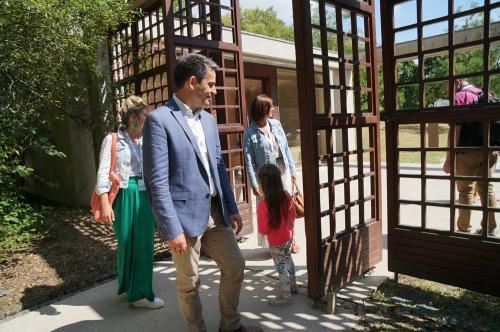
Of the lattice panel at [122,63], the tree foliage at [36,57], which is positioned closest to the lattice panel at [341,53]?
the tree foliage at [36,57]

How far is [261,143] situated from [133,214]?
128 centimetres

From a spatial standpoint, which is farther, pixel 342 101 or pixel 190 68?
pixel 342 101

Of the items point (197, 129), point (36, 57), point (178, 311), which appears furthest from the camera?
point (36, 57)

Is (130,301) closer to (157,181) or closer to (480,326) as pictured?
(157,181)

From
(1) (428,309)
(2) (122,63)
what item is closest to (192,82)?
(1) (428,309)

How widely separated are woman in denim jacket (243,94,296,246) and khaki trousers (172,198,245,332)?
4.05 ft

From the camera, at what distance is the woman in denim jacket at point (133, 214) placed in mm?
2965

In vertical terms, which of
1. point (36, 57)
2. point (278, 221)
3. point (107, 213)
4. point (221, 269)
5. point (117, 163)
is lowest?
point (221, 269)

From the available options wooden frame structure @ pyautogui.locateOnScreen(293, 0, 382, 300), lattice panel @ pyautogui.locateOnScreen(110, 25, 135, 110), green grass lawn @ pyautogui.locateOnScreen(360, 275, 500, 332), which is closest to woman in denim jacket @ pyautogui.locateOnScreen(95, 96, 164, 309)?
wooden frame structure @ pyautogui.locateOnScreen(293, 0, 382, 300)

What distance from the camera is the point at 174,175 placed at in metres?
2.16

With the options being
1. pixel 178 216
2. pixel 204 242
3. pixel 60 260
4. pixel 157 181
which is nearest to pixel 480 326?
pixel 204 242

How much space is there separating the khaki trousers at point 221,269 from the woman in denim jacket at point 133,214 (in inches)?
30.8

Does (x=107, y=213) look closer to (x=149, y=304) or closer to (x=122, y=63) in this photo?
(x=149, y=304)

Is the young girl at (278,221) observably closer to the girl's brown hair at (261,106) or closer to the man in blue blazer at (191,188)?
the man in blue blazer at (191,188)
